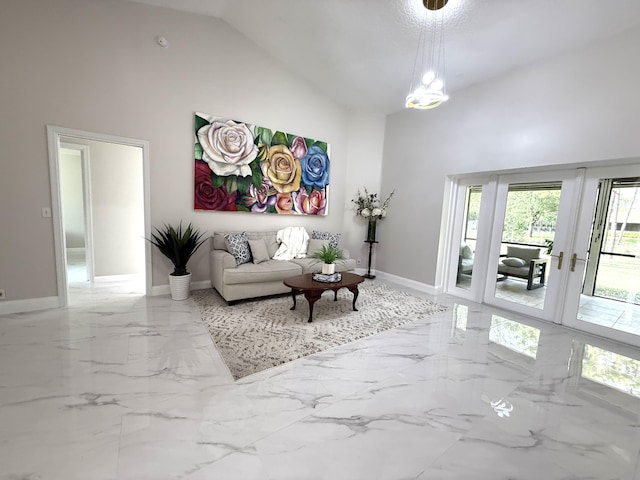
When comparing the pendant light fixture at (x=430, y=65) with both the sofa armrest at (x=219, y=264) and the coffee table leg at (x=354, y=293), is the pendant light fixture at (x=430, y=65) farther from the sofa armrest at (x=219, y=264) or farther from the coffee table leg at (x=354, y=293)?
the sofa armrest at (x=219, y=264)

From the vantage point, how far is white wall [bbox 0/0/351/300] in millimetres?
2896

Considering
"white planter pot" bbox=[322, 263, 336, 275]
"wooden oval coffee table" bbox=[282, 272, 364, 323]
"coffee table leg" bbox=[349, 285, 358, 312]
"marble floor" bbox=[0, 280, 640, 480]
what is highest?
"white planter pot" bbox=[322, 263, 336, 275]

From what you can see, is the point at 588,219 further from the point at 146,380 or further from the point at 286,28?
the point at 146,380

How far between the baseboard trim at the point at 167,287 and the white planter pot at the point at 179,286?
29cm

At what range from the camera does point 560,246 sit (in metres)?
3.39

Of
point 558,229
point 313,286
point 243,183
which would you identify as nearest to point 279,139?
point 243,183

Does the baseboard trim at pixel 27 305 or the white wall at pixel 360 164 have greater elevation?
the white wall at pixel 360 164

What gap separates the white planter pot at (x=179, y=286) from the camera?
3.63 m

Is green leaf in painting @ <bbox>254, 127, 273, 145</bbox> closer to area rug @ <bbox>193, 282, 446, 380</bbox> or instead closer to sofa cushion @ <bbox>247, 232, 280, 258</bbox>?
sofa cushion @ <bbox>247, 232, 280, 258</bbox>

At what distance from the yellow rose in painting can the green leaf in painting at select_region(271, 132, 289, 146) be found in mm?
49

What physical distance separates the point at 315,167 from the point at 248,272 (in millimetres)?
2403

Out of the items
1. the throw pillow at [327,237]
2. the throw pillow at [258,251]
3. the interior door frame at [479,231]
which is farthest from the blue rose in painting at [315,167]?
the interior door frame at [479,231]

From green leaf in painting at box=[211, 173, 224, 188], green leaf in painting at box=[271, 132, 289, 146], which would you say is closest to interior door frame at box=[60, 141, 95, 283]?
green leaf in painting at box=[211, 173, 224, 188]

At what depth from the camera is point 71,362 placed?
217cm
